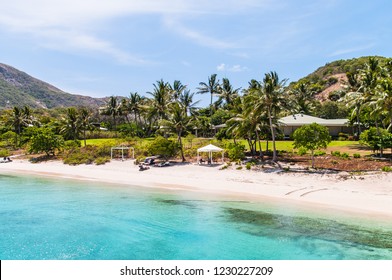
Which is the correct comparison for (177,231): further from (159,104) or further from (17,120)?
(17,120)

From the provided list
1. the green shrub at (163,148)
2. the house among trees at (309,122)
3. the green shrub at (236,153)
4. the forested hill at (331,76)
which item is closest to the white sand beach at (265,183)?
the green shrub at (163,148)

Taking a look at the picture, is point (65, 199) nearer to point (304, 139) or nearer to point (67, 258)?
point (67, 258)

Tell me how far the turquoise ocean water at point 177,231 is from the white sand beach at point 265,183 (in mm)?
1998

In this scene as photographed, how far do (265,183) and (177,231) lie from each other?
11.6 meters

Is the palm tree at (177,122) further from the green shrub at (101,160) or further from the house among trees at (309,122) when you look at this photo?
the house among trees at (309,122)

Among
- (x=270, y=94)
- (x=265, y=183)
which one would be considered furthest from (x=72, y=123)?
(x=265, y=183)

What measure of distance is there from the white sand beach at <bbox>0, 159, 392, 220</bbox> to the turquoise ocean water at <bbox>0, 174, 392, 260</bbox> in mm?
1998

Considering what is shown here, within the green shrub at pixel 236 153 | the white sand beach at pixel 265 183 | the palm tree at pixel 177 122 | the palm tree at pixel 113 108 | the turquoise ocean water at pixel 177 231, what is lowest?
the turquoise ocean water at pixel 177 231

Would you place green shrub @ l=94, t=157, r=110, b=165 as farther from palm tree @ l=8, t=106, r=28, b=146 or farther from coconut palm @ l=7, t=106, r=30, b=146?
palm tree @ l=8, t=106, r=28, b=146

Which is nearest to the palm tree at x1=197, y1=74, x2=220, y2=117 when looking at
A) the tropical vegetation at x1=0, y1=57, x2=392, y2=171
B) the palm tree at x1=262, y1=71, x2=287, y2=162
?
the tropical vegetation at x1=0, y1=57, x2=392, y2=171

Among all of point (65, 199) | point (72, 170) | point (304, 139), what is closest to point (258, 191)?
point (304, 139)

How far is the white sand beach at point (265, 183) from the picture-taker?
2000 cm

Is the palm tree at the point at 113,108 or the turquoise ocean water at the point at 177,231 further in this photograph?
the palm tree at the point at 113,108

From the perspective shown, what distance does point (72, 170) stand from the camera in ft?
122
